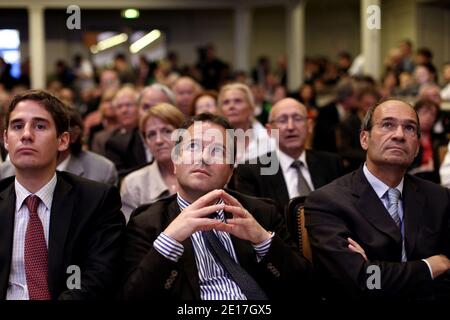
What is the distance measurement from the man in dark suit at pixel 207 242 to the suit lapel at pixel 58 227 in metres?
0.23

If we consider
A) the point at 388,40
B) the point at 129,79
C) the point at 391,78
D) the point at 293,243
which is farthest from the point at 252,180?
the point at 388,40

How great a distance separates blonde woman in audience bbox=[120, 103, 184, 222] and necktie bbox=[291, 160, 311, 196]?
656 millimetres

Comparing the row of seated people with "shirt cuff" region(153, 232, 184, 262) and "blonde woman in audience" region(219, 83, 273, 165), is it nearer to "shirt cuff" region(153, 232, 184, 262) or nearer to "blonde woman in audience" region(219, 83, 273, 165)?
"shirt cuff" region(153, 232, 184, 262)

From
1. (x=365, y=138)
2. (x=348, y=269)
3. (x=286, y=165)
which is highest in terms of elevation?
(x=365, y=138)

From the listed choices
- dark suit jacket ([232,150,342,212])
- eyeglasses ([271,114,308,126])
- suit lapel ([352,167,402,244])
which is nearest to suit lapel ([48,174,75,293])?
suit lapel ([352,167,402,244])

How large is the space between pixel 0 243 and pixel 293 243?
1015 mm

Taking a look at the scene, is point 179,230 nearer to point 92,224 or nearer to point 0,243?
point 92,224

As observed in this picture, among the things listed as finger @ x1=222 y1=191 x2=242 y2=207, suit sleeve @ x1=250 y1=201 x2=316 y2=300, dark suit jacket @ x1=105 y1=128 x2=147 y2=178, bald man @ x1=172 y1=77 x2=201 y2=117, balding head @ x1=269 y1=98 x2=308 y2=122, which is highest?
bald man @ x1=172 y1=77 x2=201 y2=117

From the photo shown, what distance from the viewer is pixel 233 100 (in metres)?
4.89

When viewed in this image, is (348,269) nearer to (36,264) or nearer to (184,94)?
(36,264)

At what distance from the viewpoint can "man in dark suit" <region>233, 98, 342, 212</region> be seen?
366 centimetres

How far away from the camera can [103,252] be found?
242 cm

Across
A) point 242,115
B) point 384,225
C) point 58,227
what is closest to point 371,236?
point 384,225

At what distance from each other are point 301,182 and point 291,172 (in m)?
0.09
